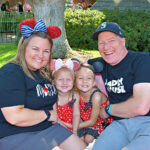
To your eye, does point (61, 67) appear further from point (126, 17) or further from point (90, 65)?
point (126, 17)

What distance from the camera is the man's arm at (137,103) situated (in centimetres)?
258

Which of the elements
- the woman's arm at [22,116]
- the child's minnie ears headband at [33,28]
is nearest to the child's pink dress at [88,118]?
the woman's arm at [22,116]

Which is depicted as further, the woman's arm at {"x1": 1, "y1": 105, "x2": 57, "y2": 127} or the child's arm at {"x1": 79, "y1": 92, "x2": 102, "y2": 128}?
the child's arm at {"x1": 79, "y1": 92, "x2": 102, "y2": 128}

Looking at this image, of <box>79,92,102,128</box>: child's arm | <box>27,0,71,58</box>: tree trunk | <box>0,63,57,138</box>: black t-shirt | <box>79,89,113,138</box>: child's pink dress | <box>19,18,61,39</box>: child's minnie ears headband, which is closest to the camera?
<box>0,63,57,138</box>: black t-shirt

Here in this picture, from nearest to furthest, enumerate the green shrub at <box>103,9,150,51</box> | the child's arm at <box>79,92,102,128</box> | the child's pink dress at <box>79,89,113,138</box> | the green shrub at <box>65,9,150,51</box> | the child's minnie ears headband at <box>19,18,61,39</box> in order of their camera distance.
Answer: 1. the child's minnie ears headband at <box>19,18,61,39</box>
2. the child's arm at <box>79,92,102,128</box>
3. the child's pink dress at <box>79,89,113,138</box>
4. the green shrub at <box>103,9,150,51</box>
5. the green shrub at <box>65,9,150,51</box>

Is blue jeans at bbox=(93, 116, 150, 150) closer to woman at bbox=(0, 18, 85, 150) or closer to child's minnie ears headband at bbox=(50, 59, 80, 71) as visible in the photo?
woman at bbox=(0, 18, 85, 150)

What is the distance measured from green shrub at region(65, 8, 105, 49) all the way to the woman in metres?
7.16

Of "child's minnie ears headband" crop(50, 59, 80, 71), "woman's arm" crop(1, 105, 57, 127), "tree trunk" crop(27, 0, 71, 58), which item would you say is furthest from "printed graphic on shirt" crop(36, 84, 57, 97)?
"tree trunk" crop(27, 0, 71, 58)

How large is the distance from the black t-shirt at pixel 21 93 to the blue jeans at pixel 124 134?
0.71 m

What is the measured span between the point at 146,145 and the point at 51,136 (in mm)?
1063

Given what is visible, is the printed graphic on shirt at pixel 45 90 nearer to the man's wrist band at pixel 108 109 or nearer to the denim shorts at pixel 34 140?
the denim shorts at pixel 34 140

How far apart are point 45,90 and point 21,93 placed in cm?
36

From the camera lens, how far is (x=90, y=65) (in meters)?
3.18

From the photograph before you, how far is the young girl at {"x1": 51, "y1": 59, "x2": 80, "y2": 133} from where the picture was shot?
10.1 feet
